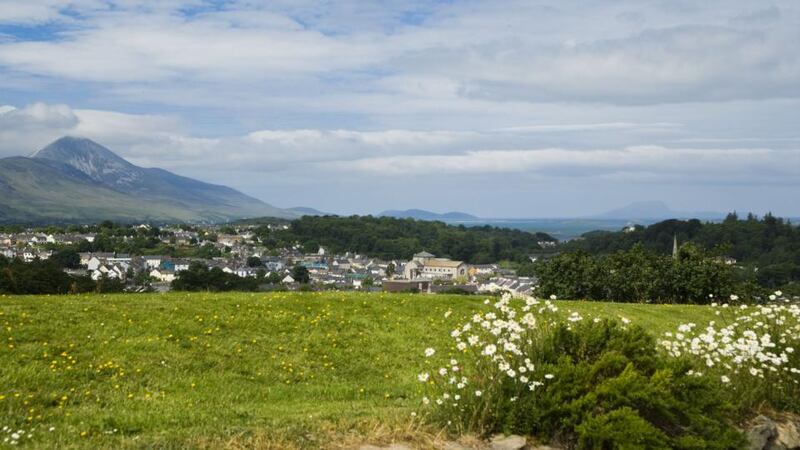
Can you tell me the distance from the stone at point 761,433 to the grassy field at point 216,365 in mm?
3838

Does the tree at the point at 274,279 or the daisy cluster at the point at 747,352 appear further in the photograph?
the tree at the point at 274,279

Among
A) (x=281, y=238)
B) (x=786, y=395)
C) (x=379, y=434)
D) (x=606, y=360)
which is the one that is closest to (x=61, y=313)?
(x=379, y=434)

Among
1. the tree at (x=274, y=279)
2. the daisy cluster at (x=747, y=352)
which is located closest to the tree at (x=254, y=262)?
the tree at (x=274, y=279)

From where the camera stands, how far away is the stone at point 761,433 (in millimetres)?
8102

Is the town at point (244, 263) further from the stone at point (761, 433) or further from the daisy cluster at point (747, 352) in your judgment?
the stone at point (761, 433)

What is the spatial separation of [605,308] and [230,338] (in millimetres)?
10751

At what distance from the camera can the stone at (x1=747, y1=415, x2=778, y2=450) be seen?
8102mm

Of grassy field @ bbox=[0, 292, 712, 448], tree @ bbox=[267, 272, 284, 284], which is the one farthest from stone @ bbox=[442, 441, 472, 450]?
tree @ bbox=[267, 272, 284, 284]

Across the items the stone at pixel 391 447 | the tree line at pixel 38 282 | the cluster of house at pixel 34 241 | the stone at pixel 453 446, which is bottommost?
the cluster of house at pixel 34 241

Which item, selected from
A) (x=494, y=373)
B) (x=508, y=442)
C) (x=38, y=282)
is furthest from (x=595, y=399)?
(x=38, y=282)

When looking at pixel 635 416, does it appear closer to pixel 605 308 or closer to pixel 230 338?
pixel 230 338

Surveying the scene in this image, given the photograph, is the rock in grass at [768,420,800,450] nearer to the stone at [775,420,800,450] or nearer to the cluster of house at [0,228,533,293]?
the stone at [775,420,800,450]

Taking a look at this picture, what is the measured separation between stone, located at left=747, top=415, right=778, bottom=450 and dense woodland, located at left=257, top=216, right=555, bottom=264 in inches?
5067

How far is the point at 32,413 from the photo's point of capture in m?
9.20
